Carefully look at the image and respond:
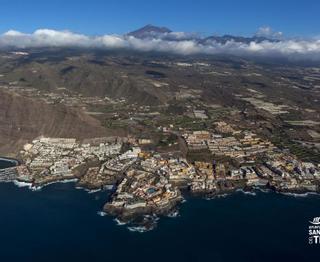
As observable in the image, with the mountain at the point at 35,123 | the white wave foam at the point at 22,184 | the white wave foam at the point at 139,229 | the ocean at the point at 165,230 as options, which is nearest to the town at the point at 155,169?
the white wave foam at the point at 22,184

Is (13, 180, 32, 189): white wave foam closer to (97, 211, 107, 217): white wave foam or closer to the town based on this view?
the town

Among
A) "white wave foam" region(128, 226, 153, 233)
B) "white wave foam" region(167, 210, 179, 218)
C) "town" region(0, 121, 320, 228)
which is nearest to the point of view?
"white wave foam" region(128, 226, 153, 233)

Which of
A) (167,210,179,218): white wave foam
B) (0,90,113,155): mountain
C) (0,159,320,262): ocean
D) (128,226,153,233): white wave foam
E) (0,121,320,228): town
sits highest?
(0,90,113,155): mountain

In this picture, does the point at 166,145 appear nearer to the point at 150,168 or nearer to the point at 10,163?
the point at 150,168

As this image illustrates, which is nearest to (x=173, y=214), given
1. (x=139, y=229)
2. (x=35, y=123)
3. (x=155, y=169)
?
(x=139, y=229)

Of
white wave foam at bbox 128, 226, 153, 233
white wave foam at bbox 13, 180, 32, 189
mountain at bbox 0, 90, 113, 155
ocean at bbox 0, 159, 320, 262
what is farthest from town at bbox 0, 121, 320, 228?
mountain at bbox 0, 90, 113, 155

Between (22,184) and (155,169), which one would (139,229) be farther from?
(22,184)

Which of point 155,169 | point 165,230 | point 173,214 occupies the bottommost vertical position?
point 165,230

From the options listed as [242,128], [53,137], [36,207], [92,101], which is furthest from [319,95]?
[36,207]

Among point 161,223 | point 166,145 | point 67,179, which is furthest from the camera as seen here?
point 166,145
